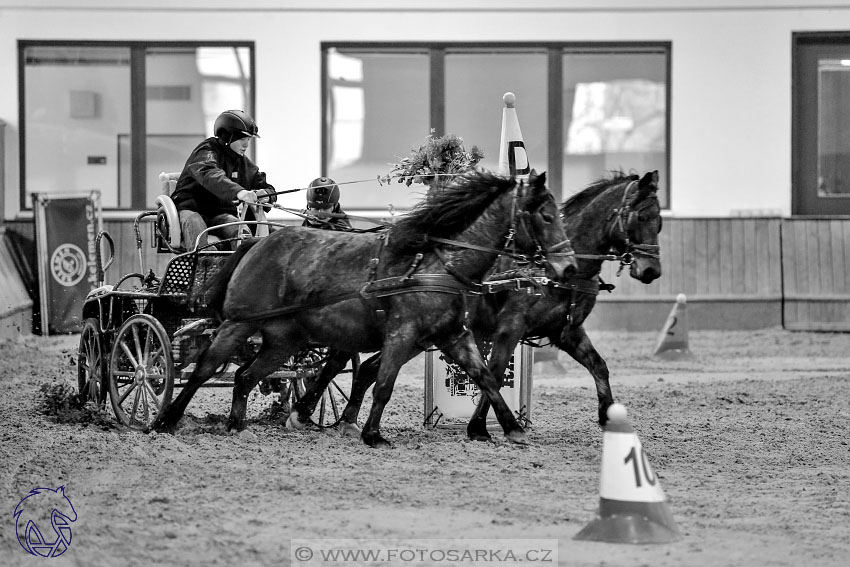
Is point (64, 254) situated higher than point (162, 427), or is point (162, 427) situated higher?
point (64, 254)

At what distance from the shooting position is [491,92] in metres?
17.2

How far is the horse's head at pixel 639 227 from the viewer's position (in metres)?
9.55

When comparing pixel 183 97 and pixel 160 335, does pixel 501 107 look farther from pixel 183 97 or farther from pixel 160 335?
pixel 160 335

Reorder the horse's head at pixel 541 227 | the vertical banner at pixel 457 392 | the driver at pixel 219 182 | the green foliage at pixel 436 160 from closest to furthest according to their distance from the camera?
the horse's head at pixel 541 227 → the driver at pixel 219 182 → the vertical banner at pixel 457 392 → the green foliage at pixel 436 160

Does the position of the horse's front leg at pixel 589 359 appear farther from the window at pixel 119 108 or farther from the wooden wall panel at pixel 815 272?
the window at pixel 119 108

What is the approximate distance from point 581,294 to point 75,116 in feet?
32.3

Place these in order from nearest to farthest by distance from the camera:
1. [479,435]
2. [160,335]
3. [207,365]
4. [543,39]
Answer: [207,365], [160,335], [479,435], [543,39]

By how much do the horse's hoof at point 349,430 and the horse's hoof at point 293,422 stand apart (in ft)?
1.05

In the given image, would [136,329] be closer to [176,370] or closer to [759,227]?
[176,370]

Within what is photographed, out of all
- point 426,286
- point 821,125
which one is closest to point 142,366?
point 426,286

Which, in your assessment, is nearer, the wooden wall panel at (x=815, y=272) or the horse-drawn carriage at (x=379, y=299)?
the horse-drawn carriage at (x=379, y=299)

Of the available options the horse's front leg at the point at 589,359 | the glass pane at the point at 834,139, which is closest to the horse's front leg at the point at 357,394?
the horse's front leg at the point at 589,359

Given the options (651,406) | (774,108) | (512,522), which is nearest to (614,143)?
(774,108)

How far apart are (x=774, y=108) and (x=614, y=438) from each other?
12029mm
